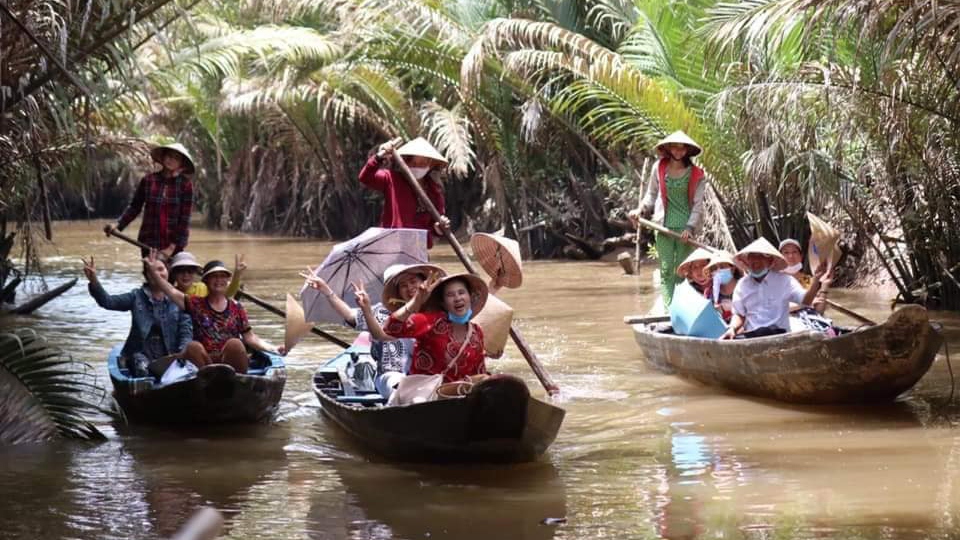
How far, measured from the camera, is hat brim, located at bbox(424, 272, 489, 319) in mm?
7723

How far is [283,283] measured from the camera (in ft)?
65.2

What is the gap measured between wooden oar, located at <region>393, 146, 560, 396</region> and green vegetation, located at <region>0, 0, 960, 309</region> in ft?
5.73

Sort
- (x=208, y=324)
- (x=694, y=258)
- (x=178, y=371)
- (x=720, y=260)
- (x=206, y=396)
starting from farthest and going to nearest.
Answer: (x=694, y=258)
(x=720, y=260)
(x=208, y=324)
(x=178, y=371)
(x=206, y=396)

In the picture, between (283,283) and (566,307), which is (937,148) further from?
(283,283)

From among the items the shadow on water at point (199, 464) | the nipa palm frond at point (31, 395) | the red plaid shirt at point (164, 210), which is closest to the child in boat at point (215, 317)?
the shadow on water at point (199, 464)

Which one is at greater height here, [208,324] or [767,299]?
[767,299]

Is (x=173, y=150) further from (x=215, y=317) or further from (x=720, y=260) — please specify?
(x=720, y=260)

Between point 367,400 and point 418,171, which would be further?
point 418,171

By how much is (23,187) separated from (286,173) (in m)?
19.9

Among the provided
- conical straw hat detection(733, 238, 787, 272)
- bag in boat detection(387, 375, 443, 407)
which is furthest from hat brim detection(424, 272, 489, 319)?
conical straw hat detection(733, 238, 787, 272)

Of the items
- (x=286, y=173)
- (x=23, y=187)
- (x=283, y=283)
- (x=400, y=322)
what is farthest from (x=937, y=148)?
(x=286, y=173)

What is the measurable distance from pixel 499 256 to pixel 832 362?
209cm

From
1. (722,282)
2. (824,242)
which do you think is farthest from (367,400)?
(824,242)

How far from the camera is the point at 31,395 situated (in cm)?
797
